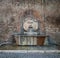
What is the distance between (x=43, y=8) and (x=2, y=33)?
1291 millimetres

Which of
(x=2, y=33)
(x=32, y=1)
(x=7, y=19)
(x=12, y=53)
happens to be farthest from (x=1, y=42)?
(x=12, y=53)

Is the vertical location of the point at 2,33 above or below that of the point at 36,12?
below

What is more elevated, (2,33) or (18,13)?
(18,13)

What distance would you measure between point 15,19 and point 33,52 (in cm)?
220

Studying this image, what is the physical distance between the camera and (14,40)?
5441 millimetres

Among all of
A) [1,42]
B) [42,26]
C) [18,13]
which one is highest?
[18,13]

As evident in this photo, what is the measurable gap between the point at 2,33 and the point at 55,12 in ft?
5.02

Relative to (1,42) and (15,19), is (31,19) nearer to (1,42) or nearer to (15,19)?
(15,19)

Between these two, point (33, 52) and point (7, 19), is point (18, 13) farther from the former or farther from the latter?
point (33, 52)

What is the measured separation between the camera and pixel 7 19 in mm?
5613

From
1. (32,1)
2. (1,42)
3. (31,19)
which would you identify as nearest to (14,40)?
(1,42)

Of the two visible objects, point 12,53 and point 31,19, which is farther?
point 31,19

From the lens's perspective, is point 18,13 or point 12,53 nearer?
point 12,53

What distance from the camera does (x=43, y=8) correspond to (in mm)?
5598
